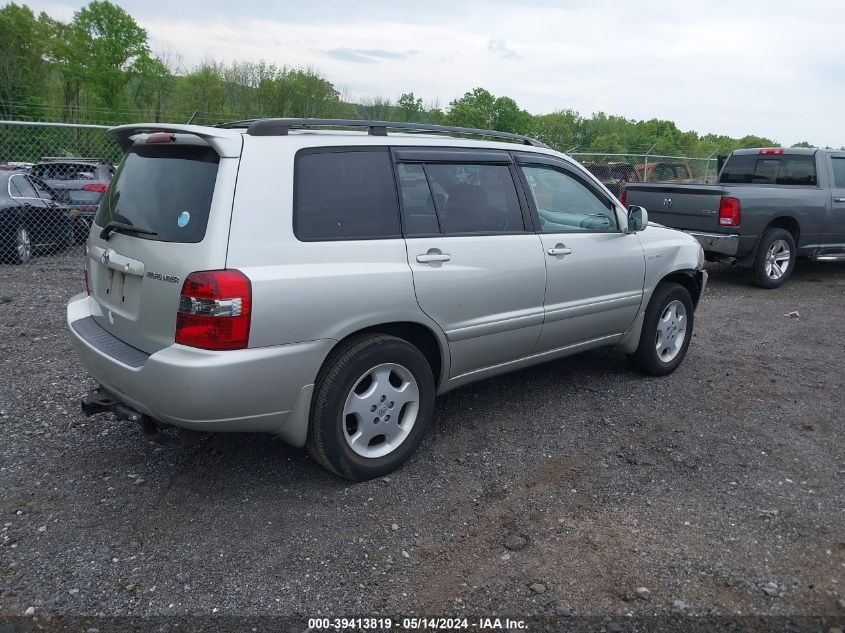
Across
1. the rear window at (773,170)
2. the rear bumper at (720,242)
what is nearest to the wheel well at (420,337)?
the rear bumper at (720,242)

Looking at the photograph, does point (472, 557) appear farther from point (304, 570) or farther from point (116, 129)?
point (116, 129)

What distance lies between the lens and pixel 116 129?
13.0 ft

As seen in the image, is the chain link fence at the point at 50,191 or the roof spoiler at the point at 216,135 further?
the chain link fence at the point at 50,191

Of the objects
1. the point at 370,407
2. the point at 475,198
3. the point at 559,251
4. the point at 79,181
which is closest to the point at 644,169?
the point at 79,181

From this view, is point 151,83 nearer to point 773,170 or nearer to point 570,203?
point 773,170

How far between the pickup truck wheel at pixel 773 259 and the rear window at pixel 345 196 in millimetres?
7290

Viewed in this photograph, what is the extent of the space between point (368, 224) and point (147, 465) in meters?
1.83

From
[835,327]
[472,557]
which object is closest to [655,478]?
[472,557]

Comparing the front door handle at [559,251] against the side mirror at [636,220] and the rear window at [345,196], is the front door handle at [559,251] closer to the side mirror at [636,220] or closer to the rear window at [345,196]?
the side mirror at [636,220]

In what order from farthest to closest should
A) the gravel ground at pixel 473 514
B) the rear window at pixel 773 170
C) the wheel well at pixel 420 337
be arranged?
the rear window at pixel 773 170
the wheel well at pixel 420 337
the gravel ground at pixel 473 514

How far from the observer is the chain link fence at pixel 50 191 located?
33.9 feet

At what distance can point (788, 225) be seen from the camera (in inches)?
387

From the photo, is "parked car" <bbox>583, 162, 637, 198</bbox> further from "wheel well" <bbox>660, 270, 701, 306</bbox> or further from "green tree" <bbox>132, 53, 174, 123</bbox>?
"green tree" <bbox>132, 53, 174, 123</bbox>

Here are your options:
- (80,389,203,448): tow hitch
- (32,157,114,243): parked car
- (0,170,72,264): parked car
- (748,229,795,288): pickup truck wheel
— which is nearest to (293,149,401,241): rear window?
(80,389,203,448): tow hitch
